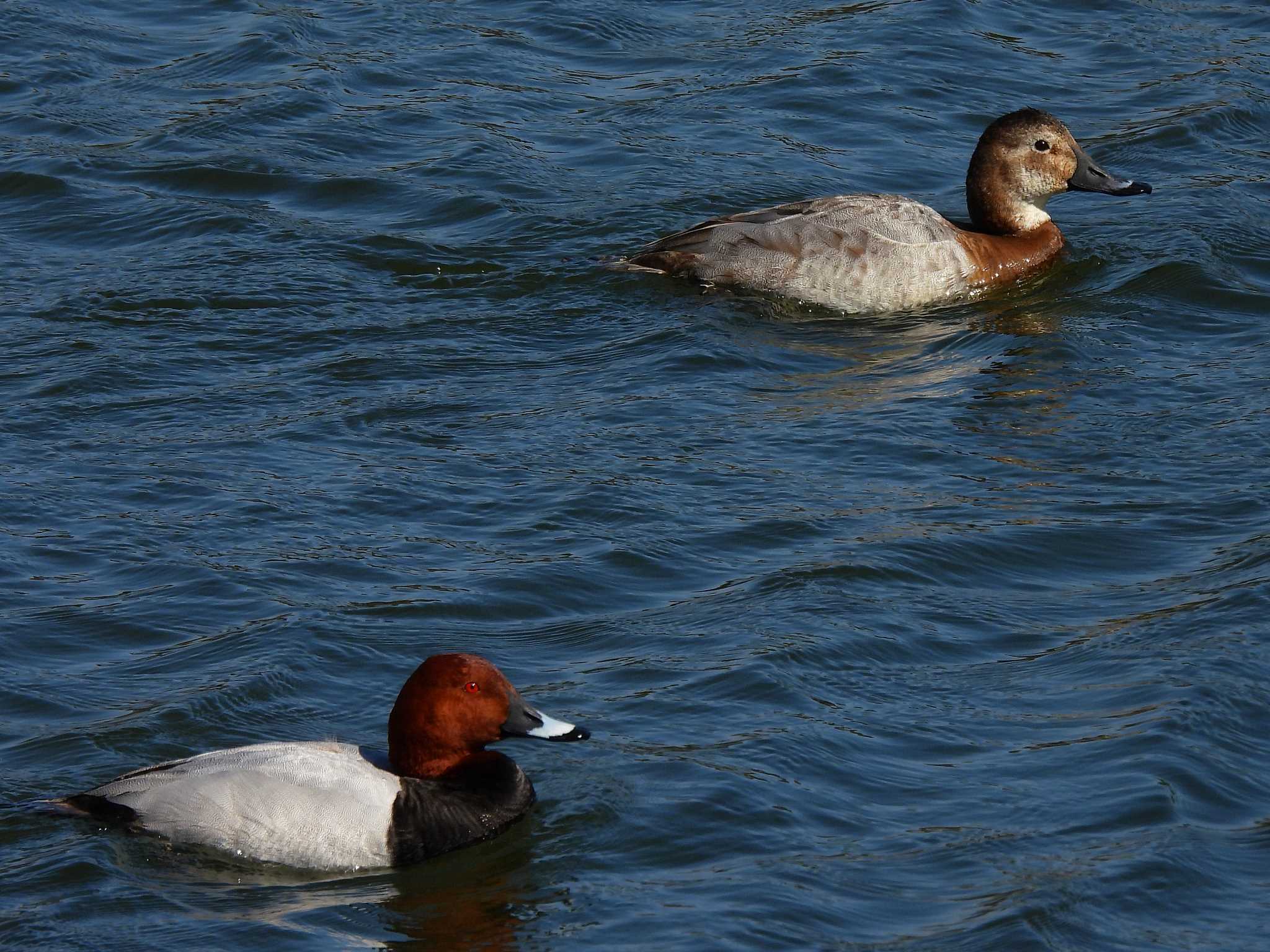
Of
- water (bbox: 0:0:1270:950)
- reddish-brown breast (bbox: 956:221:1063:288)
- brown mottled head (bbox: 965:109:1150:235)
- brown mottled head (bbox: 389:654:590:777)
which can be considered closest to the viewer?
water (bbox: 0:0:1270:950)

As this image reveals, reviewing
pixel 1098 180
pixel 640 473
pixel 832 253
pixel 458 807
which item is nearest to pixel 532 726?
pixel 458 807

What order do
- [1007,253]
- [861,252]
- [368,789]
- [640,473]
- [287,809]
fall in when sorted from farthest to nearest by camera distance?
[1007,253] < [861,252] < [640,473] < [368,789] < [287,809]

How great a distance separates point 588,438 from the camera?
988cm

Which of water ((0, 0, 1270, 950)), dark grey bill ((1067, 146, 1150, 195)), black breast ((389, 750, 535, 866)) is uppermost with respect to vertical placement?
dark grey bill ((1067, 146, 1150, 195))

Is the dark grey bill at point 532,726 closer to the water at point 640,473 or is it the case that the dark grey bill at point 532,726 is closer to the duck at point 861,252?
the water at point 640,473

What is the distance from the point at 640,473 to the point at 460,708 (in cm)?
273

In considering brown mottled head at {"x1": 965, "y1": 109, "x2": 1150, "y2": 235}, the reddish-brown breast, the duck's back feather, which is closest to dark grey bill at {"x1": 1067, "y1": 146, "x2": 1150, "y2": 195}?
brown mottled head at {"x1": 965, "y1": 109, "x2": 1150, "y2": 235}

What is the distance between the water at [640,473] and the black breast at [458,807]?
8 centimetres

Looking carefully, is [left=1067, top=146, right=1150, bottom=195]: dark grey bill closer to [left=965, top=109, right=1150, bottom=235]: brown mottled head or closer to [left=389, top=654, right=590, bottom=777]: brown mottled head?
[left=965, top=109, right=1150, bottom=235]: brown mottled head

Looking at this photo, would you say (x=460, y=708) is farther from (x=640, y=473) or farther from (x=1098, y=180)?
→ (x=1098, y=180)

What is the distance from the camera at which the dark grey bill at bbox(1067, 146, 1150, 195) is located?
482 inches

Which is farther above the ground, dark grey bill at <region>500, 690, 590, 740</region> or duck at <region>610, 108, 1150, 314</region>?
duck at <region>610, 108, 1150, 314</region>

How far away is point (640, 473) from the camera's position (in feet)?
31.2

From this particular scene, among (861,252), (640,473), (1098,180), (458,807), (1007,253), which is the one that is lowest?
(458,807)
